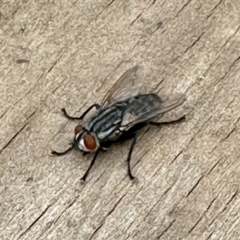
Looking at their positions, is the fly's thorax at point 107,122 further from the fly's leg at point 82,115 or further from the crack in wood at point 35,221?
the crack in wood at point 35,221

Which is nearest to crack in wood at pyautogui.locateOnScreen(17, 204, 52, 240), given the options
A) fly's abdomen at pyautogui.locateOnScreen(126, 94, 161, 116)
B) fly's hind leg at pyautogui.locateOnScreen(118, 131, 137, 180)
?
fly's hind leg at pyautogui.locateOnScreen(118, 131, 137, 180)

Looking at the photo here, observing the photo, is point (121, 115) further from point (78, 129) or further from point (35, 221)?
point (35, 221)

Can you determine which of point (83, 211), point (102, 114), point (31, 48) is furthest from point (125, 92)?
point (83, 211)

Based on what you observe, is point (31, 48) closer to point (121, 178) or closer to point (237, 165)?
point (121, 178)

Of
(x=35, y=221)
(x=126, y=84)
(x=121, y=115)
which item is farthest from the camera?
(x=121, y=115)

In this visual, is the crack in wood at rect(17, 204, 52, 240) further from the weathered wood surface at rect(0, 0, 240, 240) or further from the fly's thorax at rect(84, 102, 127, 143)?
the fly's thorax at rect(84, 102, 127, 143)

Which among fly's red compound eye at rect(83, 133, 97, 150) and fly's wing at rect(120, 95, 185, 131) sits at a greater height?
fly's red compound eye at rect(83, 133, 97, 150)

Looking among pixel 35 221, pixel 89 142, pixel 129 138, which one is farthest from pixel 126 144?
pixel 35 221
